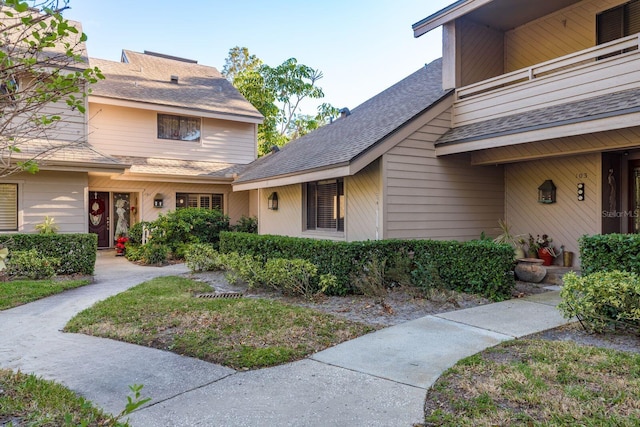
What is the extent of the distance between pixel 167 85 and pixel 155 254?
857 centimetres

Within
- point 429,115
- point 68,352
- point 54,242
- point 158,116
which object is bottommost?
point 68,352

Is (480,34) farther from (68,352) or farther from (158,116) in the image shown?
(158,116)

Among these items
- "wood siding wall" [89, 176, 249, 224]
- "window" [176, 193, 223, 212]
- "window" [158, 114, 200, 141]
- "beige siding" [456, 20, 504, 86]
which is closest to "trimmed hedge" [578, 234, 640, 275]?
"beige siding" [456, 20, 504, 86]

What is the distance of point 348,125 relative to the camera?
41.3 ft

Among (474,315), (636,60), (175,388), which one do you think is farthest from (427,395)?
(636,60)

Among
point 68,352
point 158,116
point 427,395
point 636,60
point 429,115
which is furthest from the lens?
point 158,116

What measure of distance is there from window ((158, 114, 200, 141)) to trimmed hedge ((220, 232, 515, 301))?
10036 mm

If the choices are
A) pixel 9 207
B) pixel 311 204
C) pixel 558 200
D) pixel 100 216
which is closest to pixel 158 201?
pixel 100 216

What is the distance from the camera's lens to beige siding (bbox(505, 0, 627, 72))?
887 centimetres

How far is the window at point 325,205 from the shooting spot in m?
10.4

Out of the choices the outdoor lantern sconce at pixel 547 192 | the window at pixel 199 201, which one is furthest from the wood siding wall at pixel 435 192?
the window at pixel 199 201

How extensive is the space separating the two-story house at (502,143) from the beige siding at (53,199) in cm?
564

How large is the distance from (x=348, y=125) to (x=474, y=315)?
7.91 m

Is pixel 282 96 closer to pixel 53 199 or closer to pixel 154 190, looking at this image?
pixel 154 190
